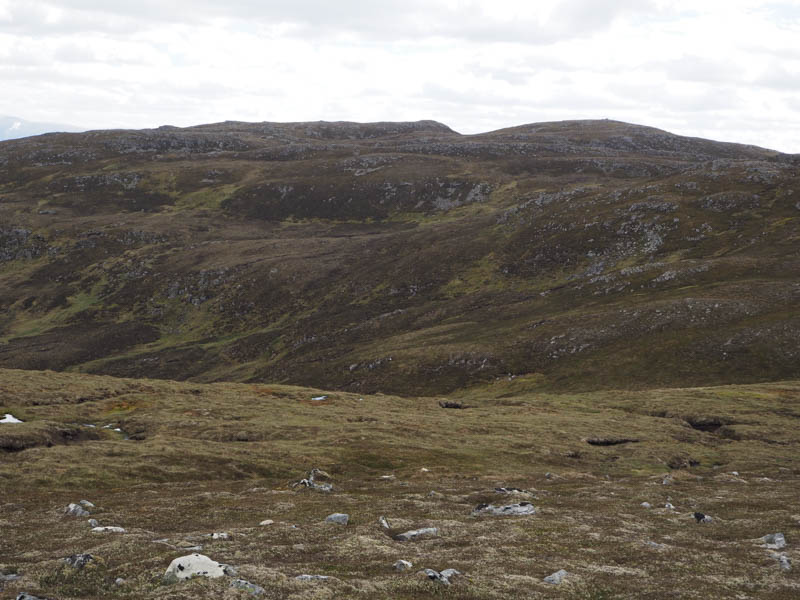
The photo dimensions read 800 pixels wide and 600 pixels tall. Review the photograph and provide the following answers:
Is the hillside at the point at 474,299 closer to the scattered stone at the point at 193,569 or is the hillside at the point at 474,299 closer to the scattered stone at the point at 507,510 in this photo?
the scattered stone at the point at 507,510

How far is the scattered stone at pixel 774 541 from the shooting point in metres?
26.7

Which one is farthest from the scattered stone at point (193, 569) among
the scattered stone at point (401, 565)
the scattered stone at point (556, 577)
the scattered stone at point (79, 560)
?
the scattered stone at point (556, 577)

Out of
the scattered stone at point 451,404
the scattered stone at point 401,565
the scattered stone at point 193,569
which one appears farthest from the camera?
the scattered stone at point 451,404

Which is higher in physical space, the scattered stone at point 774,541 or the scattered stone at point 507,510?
the scattered stone at point 774,541

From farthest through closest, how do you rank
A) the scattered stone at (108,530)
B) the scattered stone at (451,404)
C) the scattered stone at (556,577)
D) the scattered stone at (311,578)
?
1. the scattered stone at (451,404)
2. the scattered stone at (108,530)
3. the scattered stone at (556,577)
4. the scattered stone at (311,578)

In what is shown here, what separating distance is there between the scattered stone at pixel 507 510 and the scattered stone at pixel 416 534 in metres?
5.68

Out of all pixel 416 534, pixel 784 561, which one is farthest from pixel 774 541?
pixel 416 534

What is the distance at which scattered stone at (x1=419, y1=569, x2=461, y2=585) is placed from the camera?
20.6m

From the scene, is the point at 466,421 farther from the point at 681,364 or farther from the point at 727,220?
the point at 727,220

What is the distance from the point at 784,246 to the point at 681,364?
53.6 meters

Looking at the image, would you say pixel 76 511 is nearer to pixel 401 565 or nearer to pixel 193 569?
pixel 193 569

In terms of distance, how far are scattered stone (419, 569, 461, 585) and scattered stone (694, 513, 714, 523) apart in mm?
17822

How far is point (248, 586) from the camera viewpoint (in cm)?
1900

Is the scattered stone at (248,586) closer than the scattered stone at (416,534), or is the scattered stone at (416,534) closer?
the scattered stone at (248,586)
